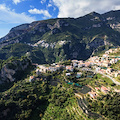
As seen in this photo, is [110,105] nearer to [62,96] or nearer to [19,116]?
[62,96]

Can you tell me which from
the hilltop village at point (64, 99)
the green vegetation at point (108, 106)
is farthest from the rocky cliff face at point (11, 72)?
the green vegetation at point (108, 106)

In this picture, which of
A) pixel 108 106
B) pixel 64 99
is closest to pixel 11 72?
pixel 64 99

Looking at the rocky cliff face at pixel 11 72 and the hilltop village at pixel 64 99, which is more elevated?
the rocky cliff face at pixel 11 72

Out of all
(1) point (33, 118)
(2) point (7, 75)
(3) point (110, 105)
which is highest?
(2) point (7, 75)

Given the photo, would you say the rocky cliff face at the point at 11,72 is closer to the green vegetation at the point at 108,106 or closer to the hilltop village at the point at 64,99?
the hilltop village at the point at 64,99

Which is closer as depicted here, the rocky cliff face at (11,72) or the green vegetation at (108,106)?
the green vegetation at (108,106)

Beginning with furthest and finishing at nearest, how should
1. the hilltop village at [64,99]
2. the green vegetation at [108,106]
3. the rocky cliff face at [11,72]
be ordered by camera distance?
1. the rocky cliff face at [11,72]
2. the hilltop village at [64,99]
3. the green vegetation at [108,106]

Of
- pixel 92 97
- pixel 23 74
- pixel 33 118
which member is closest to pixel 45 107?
pixel 33 118

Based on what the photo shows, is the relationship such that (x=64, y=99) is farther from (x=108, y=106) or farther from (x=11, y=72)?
(x=11, y=72)

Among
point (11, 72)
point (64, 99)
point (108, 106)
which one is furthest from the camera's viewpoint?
point (11, 72)

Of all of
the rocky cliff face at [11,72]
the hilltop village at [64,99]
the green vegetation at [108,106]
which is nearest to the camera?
the green vegetation at [108,106]

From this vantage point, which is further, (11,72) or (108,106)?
(11,72)
